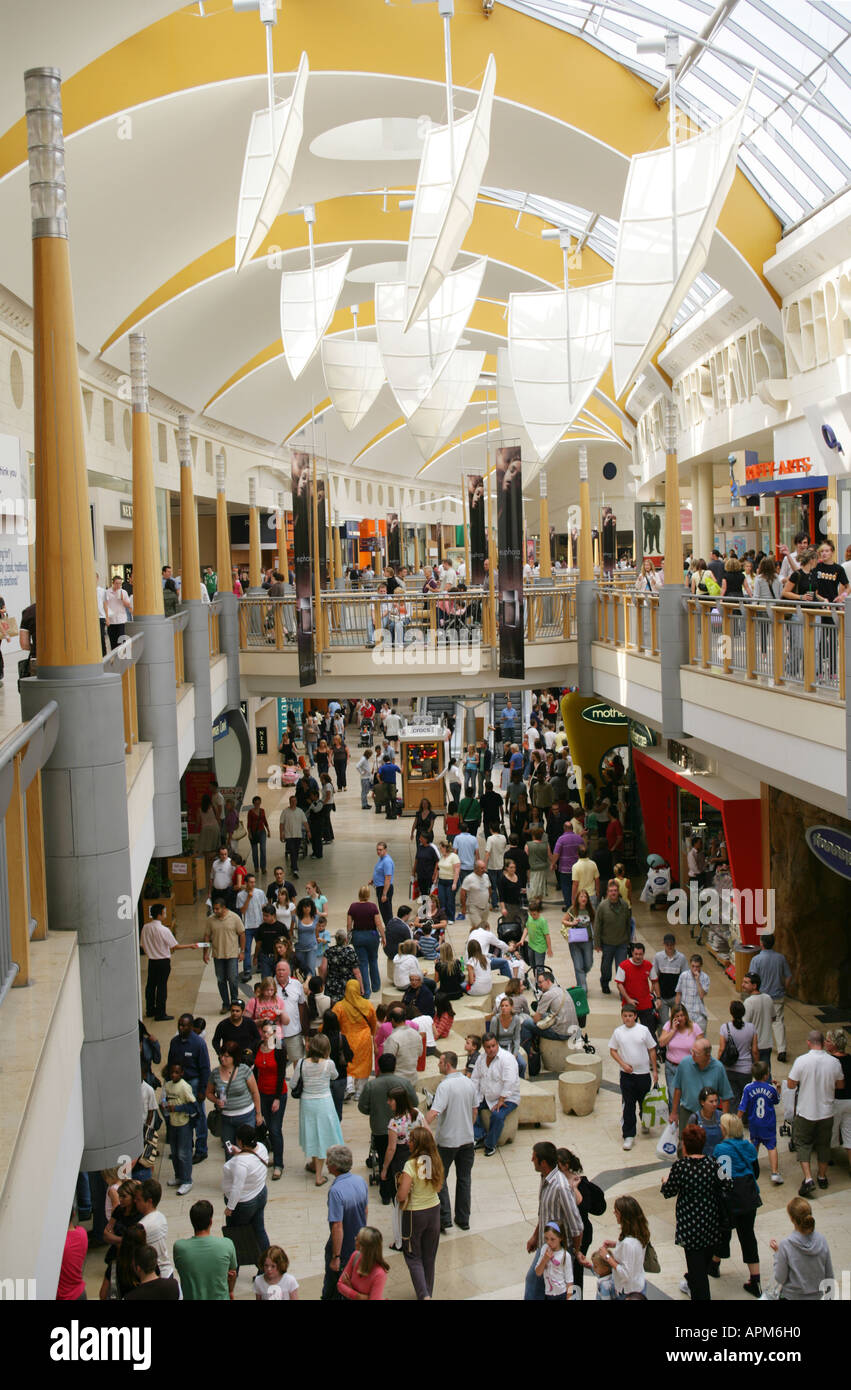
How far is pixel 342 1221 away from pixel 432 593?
16.1 metres

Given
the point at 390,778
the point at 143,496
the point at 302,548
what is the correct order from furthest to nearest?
the point at 390,778 → the point at 302,548 → the point at 143,496

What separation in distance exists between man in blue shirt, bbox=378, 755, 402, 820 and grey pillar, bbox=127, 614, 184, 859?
55.1 ft

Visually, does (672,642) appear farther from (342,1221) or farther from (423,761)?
(423,761)

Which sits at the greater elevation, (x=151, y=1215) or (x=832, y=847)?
(x=832, y=847)

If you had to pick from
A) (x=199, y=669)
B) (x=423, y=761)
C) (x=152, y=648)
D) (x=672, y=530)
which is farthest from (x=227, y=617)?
(x=152, y=648)

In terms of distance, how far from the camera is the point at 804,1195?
33.8 feet

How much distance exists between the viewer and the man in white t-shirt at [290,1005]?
12008 mm

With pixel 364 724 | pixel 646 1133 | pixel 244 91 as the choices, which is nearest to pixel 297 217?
pixel 244 91

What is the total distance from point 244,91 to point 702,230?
31.6 feet

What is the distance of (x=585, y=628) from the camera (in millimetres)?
23766

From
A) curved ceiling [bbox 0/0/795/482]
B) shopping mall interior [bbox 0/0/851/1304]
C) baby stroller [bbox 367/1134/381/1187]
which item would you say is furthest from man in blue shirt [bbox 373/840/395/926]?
curved ceiling [bbox 0/0/795/482]

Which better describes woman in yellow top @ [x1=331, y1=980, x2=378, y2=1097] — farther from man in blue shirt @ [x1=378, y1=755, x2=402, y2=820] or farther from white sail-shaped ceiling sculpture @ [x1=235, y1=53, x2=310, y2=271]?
man in blue shirt @ [x1=378, y1=755, x2=402, y2=820]

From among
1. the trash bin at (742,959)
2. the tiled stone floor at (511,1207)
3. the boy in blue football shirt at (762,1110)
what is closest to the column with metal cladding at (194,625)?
the tiled stone floor at (511,1207)

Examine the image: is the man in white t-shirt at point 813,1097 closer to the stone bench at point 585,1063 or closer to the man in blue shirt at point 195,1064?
the stone bench at point 585,1063
